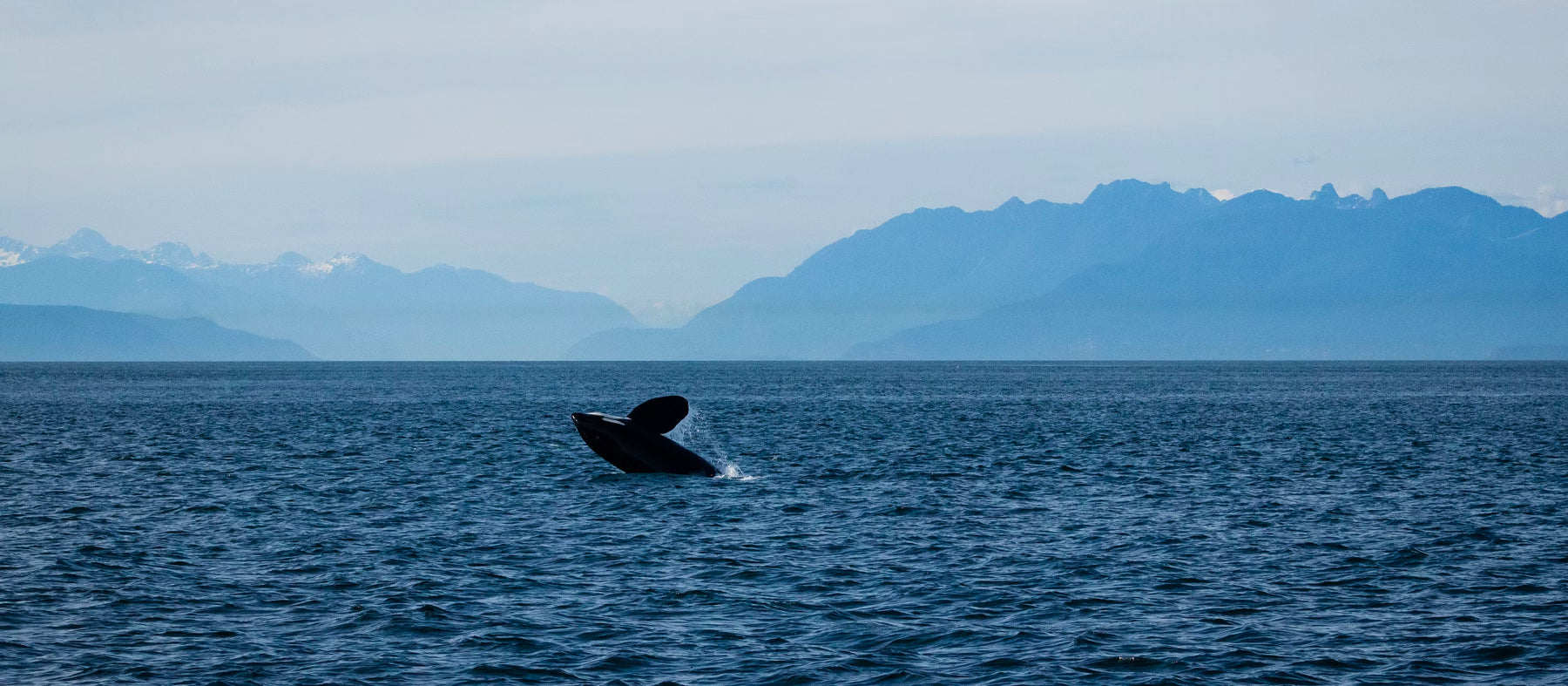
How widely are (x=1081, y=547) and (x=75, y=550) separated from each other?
1868 centimetres

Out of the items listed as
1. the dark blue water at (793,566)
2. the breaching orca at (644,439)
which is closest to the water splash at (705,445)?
the dark blue water at (793,566)

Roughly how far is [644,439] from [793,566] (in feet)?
48.0

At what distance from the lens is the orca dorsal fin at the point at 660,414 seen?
3862cm

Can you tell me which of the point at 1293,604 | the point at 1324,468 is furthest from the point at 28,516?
the point at 1324,468

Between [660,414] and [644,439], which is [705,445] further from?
[660,414]

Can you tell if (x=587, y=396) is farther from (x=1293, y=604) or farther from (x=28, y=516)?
(x=1293, y=604)

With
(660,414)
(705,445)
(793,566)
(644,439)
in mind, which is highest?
(660,414)

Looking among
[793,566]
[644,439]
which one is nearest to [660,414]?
[644,439]

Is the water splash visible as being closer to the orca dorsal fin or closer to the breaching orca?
the breaching orca

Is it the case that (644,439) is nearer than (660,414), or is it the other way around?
(660,414)

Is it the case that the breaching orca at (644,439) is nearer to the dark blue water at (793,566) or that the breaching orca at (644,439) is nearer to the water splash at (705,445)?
the dark blue water at (793,566)

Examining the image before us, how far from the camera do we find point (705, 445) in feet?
199

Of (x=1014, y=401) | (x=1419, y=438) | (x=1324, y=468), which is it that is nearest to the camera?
(x=1324, y=468)

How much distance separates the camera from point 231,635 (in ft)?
68.6
